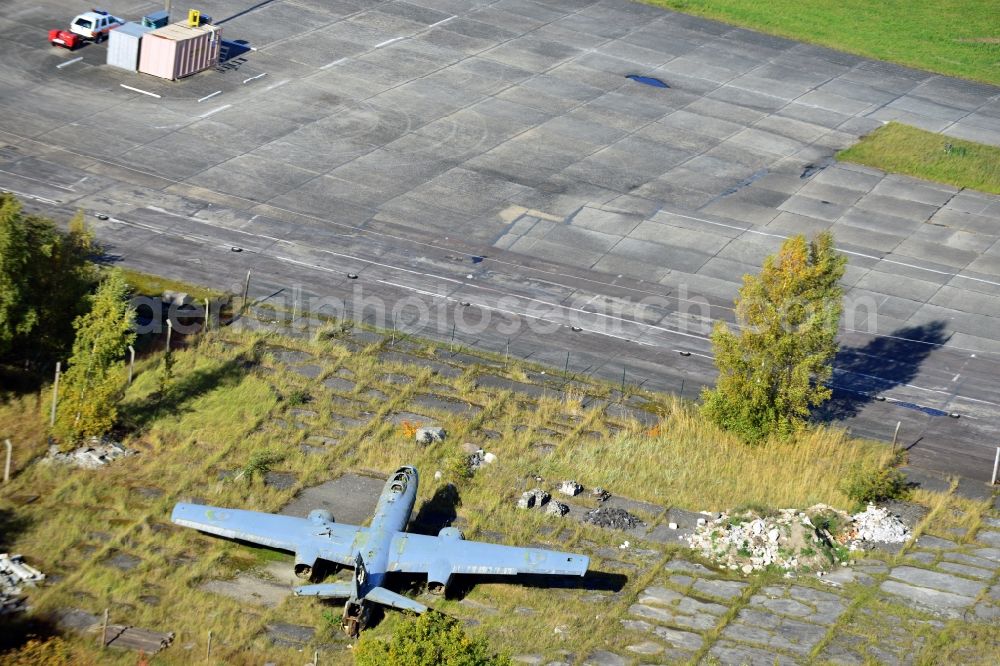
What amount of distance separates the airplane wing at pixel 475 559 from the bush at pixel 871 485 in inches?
572

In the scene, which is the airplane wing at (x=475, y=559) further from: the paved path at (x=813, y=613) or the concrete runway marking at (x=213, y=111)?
the concrete runway marking at (x=213, y=111)

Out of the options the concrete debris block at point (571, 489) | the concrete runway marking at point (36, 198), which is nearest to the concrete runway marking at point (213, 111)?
the concrete runway marking at point (36, 198)

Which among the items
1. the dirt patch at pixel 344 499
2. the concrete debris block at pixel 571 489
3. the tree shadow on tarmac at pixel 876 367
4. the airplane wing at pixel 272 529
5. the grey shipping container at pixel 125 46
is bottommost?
the dirt patch at pixel 344 499

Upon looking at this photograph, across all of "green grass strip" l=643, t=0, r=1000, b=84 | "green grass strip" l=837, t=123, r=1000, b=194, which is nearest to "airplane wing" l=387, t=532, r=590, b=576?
"green grass strip" l=837, t=123, r=1000, b=194

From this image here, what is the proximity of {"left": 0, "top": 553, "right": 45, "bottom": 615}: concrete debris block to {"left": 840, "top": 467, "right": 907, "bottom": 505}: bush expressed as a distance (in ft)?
104

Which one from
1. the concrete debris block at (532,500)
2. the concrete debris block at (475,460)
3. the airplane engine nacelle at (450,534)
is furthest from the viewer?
the concrete debris block at (475,460)

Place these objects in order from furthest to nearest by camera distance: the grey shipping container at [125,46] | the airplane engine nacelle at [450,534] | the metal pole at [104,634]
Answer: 1. the grey shipping container at [125,46]
2. the airplane engine nacelle at [450,534]
3. the metal pole at [104,634]

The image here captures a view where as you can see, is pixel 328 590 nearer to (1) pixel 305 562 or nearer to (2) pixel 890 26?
(1) pixel 305 562

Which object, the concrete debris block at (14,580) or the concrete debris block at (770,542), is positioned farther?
the concrete debris block at (770,542)

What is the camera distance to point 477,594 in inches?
1845

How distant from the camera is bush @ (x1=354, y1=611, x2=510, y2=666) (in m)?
35.5

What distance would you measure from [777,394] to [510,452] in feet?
38.9

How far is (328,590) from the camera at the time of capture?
43.3 metres

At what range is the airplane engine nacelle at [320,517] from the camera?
155 feet
